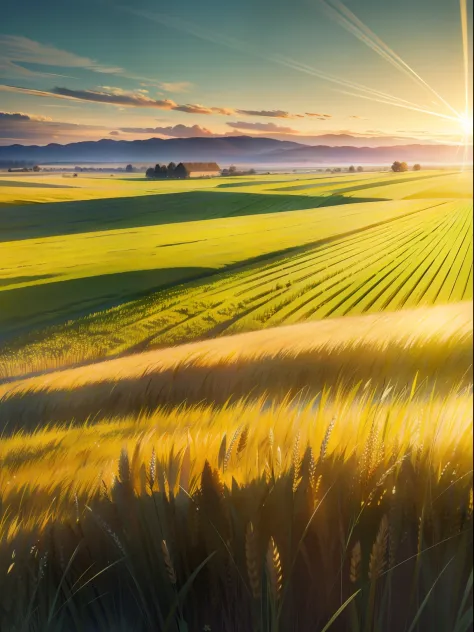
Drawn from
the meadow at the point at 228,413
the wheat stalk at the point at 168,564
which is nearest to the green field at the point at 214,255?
the meadow at the point at 228,413

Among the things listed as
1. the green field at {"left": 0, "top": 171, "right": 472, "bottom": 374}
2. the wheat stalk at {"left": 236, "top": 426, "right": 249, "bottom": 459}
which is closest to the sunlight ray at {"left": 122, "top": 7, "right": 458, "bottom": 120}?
the green field at {"left": 0, "top": 171, "right": 472, "bottom": 374}

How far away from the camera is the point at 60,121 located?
1122mm

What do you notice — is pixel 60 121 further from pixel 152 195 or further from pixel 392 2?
pixel 392 2

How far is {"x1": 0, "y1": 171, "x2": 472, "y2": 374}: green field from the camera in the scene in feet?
3.70

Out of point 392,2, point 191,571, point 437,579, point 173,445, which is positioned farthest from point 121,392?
point 392,2

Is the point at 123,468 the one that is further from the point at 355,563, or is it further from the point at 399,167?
the point at 399,167

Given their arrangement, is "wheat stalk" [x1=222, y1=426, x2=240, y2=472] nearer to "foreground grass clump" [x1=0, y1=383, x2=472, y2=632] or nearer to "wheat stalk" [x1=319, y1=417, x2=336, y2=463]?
"foreground grass clump" [x1=0, y1=383, x2=472, y2=632]

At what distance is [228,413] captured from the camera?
128 cm

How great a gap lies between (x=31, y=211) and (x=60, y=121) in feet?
0.63

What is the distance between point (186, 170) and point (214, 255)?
0.68 ft

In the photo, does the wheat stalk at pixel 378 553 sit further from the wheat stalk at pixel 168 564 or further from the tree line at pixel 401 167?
the tree line at pixel 401 167

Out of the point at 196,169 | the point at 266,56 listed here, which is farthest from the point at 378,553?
the point at 266,56

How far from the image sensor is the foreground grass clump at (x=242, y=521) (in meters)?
1.12

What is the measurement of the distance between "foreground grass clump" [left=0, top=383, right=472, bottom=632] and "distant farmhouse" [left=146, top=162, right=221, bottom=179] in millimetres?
534
